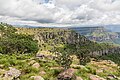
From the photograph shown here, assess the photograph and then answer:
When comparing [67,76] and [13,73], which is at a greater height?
[67,76]

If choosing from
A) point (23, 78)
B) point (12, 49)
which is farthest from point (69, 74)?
point (12, 49)

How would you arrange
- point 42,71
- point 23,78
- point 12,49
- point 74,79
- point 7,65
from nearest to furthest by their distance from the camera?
point 74,79
point 23,78
point 42,71
point 7,65
point 12,49

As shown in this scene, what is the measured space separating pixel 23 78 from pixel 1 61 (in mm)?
13991

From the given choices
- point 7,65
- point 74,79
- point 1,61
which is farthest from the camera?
point 1,61

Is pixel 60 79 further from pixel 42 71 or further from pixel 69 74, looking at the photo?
pixel 42 71

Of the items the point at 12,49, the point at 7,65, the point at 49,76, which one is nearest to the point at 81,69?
the point at 49,76

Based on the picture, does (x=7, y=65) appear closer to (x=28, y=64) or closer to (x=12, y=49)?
(x=28, y=64)

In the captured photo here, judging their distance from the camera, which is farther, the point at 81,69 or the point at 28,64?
the point at 28,64

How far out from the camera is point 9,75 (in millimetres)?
48344

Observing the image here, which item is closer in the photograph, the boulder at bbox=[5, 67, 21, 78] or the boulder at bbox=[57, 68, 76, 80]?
the boulder at bbox=[57, 68, 76, 80]

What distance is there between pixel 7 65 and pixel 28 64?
16.8 ft

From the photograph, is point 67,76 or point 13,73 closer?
point 67,76

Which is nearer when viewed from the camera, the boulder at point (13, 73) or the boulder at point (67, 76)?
the boulder at point (67, 76)

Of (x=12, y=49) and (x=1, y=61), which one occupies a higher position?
(x=1, y=61)
